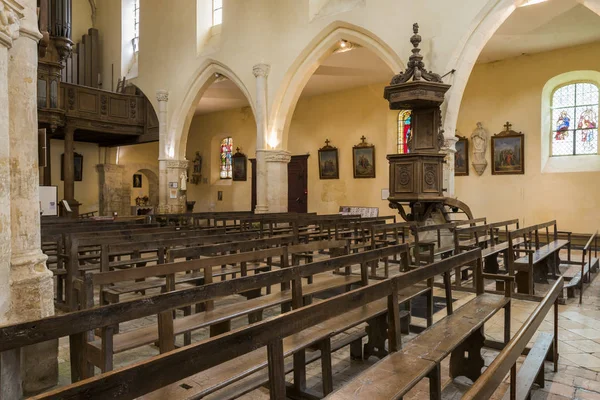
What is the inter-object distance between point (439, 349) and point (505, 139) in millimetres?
11568

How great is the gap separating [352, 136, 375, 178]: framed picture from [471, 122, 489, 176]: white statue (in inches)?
142

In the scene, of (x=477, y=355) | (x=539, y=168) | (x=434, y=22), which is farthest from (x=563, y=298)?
(x=539, y=168)

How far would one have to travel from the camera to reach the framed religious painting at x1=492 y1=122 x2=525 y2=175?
12.1 m

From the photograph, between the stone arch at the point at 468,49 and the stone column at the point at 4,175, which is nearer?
the stone column at the point at 4,175

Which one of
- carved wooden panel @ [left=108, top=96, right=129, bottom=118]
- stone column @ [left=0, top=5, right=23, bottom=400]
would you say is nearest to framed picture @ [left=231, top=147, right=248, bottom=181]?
carved wooden panel @ [left=108, top=96, right=129, bottom=118]

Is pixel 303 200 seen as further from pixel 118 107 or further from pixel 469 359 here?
pixel 469 359

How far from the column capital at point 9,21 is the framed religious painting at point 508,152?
1213 centimetres

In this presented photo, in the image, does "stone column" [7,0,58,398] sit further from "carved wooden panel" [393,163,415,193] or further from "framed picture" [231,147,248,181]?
"framed picture" [231,147,248,181]

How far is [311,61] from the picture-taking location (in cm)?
1192

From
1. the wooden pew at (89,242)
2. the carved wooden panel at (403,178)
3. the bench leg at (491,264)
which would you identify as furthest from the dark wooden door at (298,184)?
the bench leg at (491,264)

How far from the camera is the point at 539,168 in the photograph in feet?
38.9

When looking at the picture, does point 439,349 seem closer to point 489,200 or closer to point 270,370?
point 270,370

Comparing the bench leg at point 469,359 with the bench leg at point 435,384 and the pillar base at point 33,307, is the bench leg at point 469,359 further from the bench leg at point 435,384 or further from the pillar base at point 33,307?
the pillar base at point 33,307

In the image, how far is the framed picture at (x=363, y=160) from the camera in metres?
15.2
